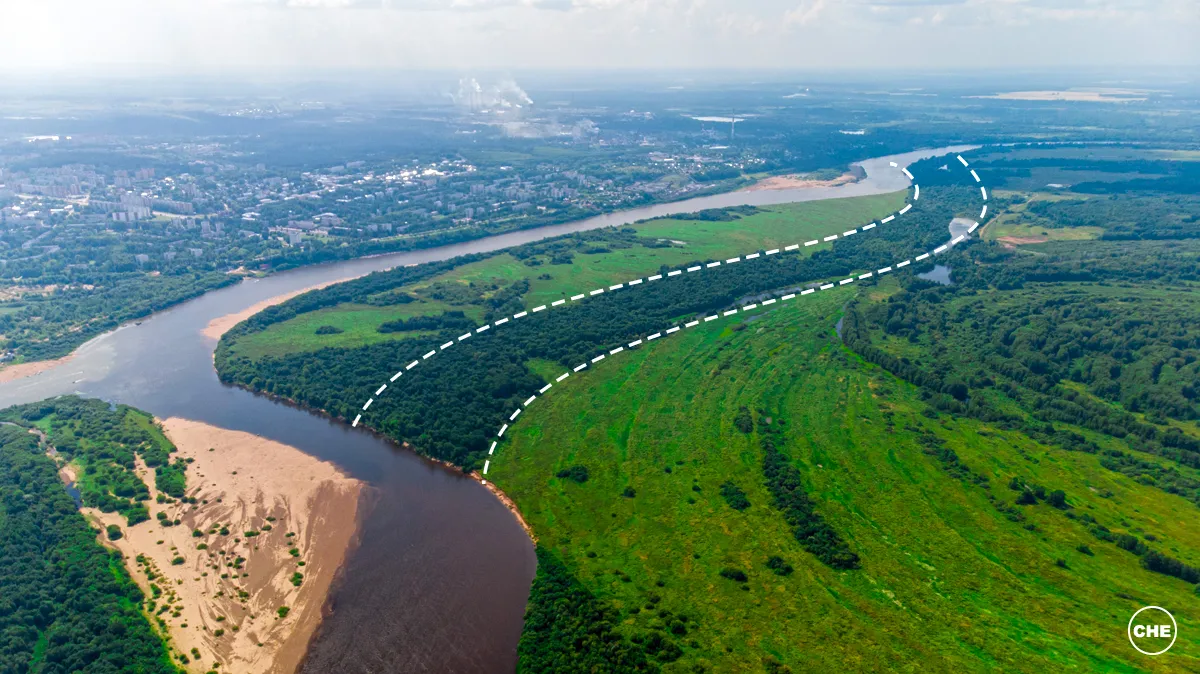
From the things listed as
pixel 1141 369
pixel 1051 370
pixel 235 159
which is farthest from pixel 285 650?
pixel 235 159

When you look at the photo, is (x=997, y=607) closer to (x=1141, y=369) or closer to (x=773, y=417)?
(x=773, y=417)

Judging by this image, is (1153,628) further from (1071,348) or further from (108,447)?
(108,447)

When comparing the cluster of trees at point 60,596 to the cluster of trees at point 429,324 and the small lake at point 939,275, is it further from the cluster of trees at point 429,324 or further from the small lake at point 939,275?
the small lake at point 939,275

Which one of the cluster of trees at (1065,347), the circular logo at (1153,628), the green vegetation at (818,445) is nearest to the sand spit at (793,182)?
the cluster of trees at (1065,347)

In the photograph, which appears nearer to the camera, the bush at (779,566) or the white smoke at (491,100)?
the bush at (779,566)

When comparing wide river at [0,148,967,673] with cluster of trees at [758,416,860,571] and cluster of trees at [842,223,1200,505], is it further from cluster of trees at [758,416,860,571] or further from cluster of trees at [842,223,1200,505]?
cluster of trees at [842,223,1200,505]
